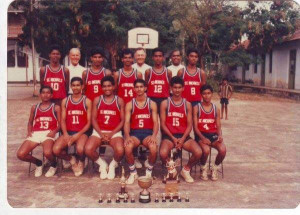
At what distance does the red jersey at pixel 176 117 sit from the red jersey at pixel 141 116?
244 mm

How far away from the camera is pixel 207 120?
4695mm

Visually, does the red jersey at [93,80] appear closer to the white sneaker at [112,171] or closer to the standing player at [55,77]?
the standing player at [55,77]

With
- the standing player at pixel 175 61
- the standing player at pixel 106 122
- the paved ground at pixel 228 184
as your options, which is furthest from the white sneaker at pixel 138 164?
the standing player at pixel 175 61

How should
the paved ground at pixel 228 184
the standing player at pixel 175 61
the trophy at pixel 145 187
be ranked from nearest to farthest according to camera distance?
the trophy at pixel 145 187 < the paved ground at pixel 228 184 < the standing player at pixel 175 61

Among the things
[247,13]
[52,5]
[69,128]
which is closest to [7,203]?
[69,128]

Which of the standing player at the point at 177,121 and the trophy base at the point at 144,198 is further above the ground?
the standing player at the point at 177,121

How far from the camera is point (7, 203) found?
3896mm

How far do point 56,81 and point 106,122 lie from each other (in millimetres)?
968

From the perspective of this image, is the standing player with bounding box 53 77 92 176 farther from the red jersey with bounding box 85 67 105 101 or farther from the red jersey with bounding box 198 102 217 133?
the red jersey with bounding box 198 102 217 133

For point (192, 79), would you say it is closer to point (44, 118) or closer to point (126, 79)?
point (126, 79)

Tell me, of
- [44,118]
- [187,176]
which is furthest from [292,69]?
[44,118]

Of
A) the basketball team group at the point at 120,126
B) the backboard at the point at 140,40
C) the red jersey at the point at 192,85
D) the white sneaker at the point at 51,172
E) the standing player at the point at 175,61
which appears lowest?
the white sneaker at the point at 51,172

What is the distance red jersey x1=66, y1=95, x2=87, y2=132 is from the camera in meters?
4.76

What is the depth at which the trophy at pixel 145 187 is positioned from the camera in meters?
3.83
